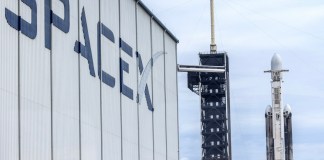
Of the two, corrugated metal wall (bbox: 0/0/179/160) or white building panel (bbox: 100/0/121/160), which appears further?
white building panel (bbox: 100/0/121/160)

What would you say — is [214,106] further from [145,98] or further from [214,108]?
Result: [145,98]

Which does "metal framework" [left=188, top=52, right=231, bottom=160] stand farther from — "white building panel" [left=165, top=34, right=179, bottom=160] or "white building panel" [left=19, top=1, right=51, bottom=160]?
"white building panel" [left=19, top=1, right=51, bottom=160]

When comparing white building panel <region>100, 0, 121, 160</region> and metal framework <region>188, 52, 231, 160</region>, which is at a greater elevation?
metal framework <region>188, 52, 231, 160</region>

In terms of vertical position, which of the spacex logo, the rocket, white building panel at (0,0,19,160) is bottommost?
white building panel at (0,0,19,160)

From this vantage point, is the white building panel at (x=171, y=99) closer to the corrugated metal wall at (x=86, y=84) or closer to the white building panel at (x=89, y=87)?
the corrugated metal wall at (x=86, y=84)

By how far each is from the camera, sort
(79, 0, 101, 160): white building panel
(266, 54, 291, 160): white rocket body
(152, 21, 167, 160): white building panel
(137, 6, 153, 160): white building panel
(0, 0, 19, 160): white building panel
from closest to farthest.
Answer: (0, 0, 19, 160): white building panel → (79, 0, 101, 160): white building panel → (137, 6, 153, 160): white building panel → (152, 21, 167, 160): white building panel → (266, 54, 291, 160): white rocket body

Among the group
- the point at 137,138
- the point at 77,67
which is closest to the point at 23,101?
the point at 77,67

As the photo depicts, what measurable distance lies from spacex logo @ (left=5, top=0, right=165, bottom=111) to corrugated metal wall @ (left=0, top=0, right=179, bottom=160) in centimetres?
6

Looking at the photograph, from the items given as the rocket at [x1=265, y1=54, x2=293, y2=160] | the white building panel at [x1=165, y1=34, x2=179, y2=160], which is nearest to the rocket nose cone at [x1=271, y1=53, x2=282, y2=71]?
the rocket at [x1=265, y1=54, x2=293, y2=160]

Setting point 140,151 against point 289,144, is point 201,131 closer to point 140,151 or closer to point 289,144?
point 289,144

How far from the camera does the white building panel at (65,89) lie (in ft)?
144

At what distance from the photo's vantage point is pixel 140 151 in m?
59.1

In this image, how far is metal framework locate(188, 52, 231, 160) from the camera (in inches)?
5221

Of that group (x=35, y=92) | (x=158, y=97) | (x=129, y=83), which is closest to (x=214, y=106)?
(x=158, y=97)
